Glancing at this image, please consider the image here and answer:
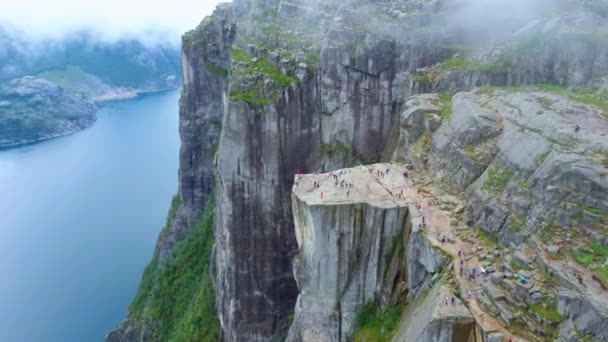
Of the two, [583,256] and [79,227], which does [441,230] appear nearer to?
[583,256]

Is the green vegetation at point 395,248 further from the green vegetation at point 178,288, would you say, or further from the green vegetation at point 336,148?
the green vegetation at point 178,288

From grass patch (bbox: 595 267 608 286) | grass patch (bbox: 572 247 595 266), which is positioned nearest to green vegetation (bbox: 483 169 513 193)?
grass patch (bbox: 572 247 595 266)

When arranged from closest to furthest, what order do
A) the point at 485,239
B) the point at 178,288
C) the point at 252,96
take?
1. the point at 485,239
2. the point at 252,96
3. the point at 178,288

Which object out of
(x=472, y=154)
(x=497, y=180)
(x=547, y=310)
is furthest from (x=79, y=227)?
(x=547, y=310)

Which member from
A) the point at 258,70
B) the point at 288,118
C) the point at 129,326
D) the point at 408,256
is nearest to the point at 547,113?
the point at 408,256

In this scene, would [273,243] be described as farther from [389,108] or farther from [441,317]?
[441,317]

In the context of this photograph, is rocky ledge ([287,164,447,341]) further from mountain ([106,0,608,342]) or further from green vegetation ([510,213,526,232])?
green vegetation ([510,213,526,232])
